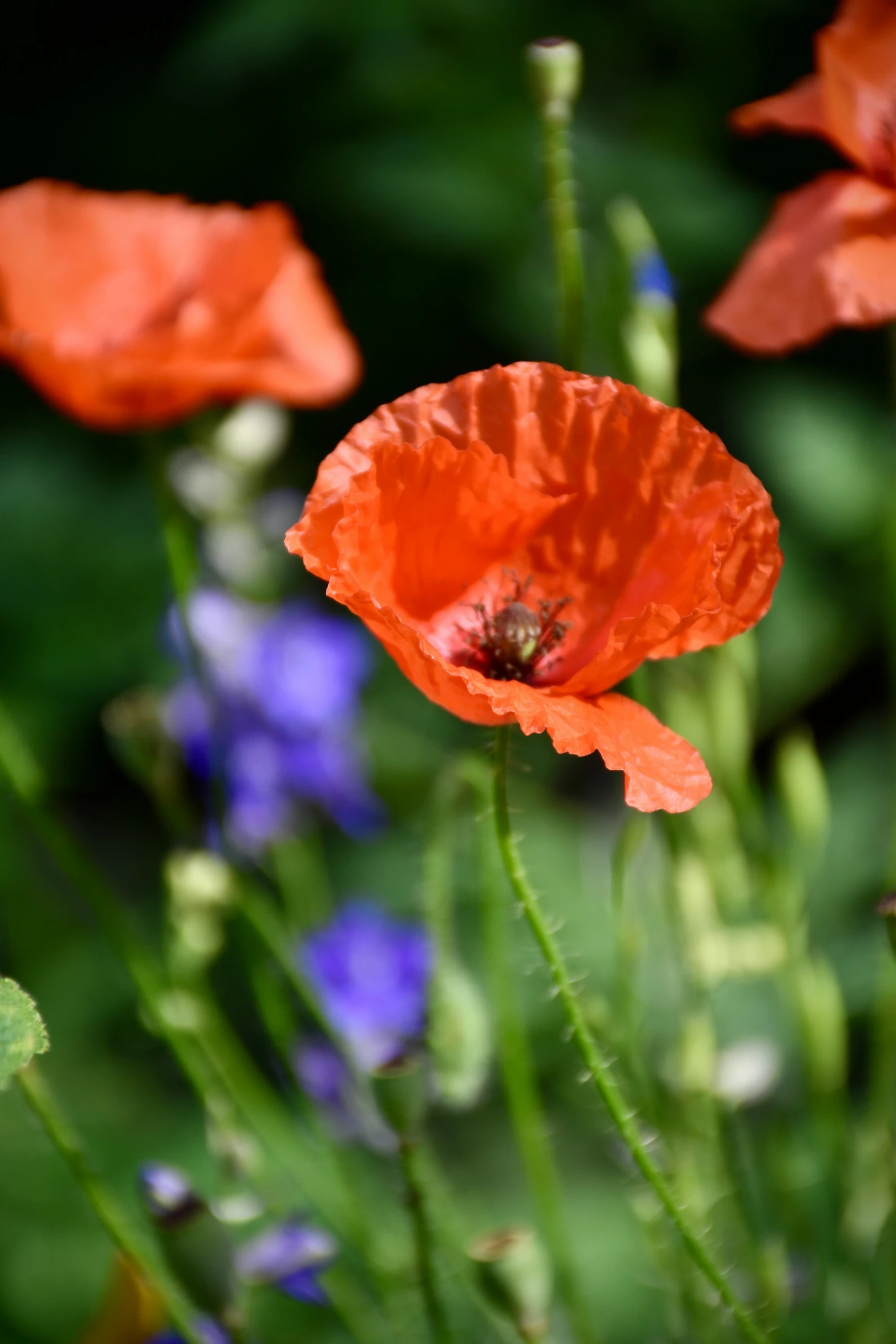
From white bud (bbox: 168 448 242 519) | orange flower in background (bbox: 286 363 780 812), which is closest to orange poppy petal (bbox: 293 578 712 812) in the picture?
orange flower in background (bbox: 286 363 780 812)

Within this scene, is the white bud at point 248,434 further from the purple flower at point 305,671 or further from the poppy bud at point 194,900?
the poppy bud at point 194,900

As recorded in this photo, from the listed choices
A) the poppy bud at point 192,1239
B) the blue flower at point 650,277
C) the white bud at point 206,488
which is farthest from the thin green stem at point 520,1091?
the white bud at point 206,488

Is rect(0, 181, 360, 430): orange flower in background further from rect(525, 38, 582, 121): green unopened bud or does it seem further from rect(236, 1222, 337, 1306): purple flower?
rect(236, 1222, 337, 1306): purple flower

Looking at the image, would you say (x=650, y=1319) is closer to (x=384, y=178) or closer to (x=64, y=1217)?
(x=64, y=1217)

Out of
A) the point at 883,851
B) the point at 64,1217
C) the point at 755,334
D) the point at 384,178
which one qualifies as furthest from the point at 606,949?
the point at 384,178

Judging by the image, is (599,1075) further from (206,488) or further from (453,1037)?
(206,488)
